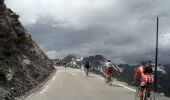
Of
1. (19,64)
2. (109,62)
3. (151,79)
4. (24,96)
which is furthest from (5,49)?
(151,79)

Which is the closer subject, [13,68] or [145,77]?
[145,77]

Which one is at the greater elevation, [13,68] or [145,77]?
[13,68]

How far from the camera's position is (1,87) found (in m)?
25.1

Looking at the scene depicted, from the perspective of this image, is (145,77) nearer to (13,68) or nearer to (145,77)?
(145,77)

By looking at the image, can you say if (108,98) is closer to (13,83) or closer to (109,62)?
(13,83)

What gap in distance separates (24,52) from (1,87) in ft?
69.1

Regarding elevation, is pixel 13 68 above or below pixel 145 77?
above

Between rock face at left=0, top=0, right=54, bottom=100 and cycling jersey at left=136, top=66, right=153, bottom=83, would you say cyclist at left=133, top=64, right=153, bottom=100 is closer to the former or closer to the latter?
cycling jersey at left=136, top=66, right=153, bottom=83

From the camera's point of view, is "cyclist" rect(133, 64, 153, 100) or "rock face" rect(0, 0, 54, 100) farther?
"rock face" rect(0, 0, 54, 100)

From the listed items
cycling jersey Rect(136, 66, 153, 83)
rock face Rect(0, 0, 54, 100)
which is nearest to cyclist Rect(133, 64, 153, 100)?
cycling jersey Rect(136, 66, 153, 83)

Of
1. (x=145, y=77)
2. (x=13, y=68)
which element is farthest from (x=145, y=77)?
(x=13, y=68)

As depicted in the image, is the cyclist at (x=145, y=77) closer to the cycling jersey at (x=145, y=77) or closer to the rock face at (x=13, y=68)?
the cycling jersey at (x=145, y=77)

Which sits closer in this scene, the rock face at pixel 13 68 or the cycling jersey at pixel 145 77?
the cycling jersey at pixel 145 77

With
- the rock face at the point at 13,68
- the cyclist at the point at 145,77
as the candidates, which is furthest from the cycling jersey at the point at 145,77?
the rock face at the point at 13,68
